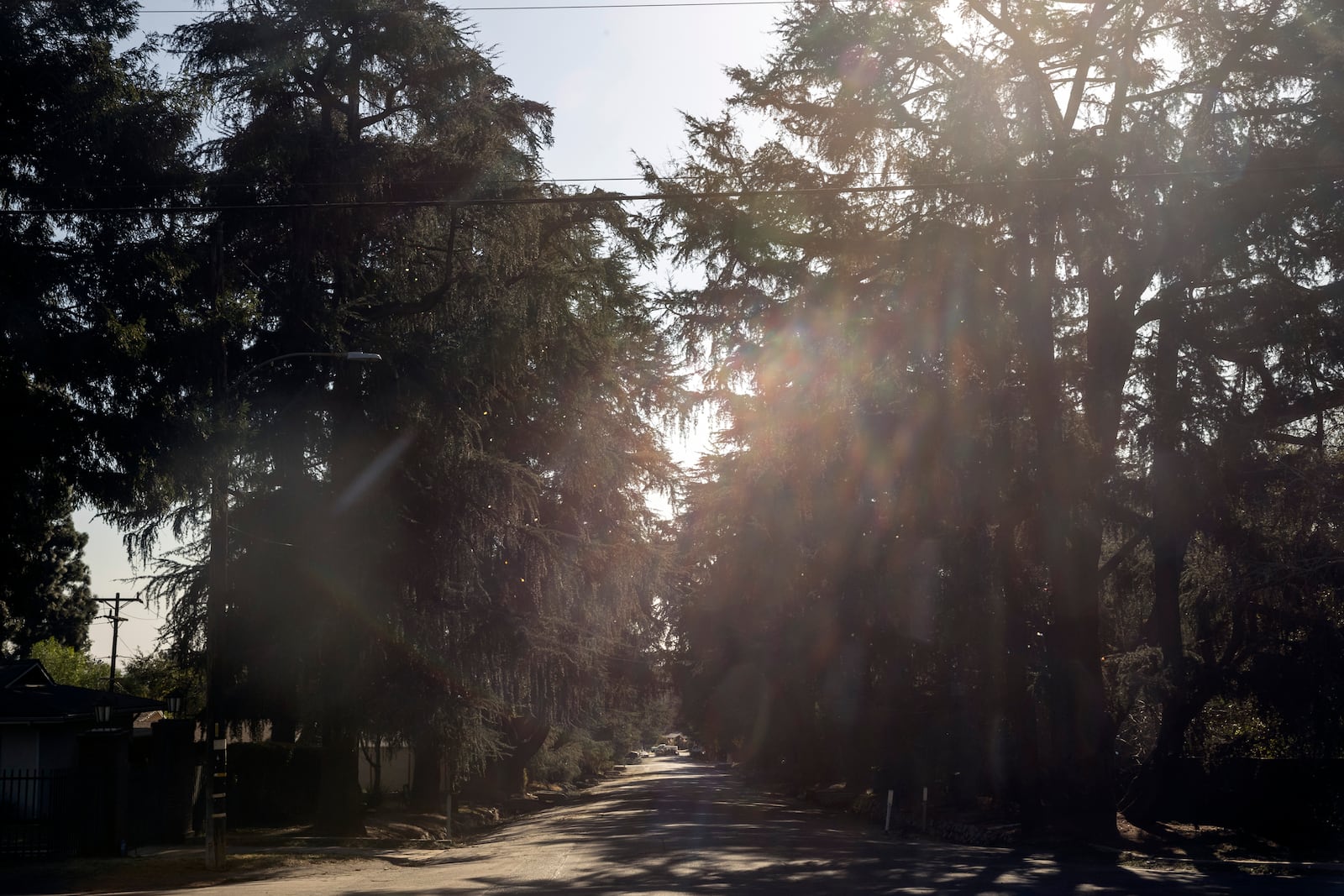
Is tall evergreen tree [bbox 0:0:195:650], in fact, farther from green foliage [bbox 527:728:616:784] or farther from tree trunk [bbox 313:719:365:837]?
green foliage [bbox 527:728:616:784]

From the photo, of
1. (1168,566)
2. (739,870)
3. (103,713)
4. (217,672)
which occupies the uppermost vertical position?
(1168,566)

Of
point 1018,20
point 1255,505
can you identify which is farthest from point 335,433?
point 1255,505

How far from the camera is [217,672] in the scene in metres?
21.2

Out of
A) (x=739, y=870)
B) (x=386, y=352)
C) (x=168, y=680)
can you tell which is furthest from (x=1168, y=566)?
(x=168, y=680)

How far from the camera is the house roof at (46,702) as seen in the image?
27391 millimetres

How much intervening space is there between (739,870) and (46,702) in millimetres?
18530

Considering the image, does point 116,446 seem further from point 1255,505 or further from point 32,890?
point 1255,505

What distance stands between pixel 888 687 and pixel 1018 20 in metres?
20.5

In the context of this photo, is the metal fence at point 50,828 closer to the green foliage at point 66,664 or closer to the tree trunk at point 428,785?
the tree trunk at point 428,785

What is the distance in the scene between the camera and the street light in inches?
819

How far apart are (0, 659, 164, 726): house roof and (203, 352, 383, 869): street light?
3987 millimetres

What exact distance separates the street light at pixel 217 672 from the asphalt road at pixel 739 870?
137cm

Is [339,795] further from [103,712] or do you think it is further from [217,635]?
[217,635]

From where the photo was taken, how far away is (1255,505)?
83.5ft
